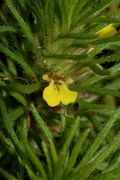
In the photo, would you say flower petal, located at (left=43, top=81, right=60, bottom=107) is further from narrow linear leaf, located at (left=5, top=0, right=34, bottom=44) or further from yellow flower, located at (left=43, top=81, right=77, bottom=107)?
narrow linear leaf, located at (left=5, top=0, right=34, bottom=44)

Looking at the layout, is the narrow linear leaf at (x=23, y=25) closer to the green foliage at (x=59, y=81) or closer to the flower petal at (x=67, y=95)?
the green foliage at (x=59, y=81)

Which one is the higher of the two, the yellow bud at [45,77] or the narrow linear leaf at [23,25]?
the narrow linear leaf at [23,25]

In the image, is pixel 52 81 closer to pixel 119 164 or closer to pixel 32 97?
pixel 32 97

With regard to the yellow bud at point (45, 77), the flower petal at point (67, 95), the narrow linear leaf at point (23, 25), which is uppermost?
the narrow linear leaf at point (23, 25)

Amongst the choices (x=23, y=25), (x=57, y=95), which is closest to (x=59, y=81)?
(x=57, y=95)

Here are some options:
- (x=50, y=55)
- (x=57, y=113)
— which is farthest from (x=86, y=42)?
(x=57, y=113)

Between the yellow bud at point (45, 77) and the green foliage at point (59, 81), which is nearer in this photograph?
the green foliage at point (59, 81)

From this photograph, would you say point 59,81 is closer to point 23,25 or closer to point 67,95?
point 67,95

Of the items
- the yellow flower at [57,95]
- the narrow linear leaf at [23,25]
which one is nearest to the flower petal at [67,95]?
the yellow flower at [57,95]

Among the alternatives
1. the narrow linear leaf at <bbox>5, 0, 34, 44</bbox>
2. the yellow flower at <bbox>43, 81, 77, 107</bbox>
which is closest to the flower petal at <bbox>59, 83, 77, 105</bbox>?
the yellow flower at <bbox>43, 81, 77, 107</bbox>
